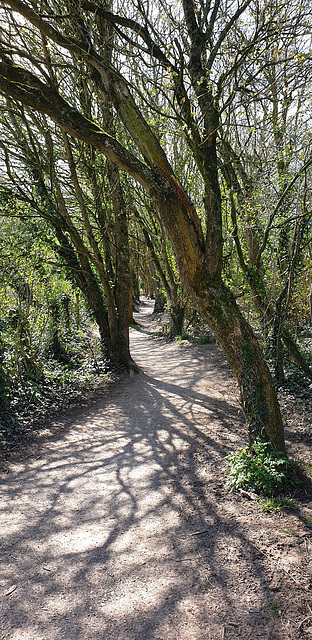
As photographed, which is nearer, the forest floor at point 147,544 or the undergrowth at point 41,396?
the forest floor at point 147,544

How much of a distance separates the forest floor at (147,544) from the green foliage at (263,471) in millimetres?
164

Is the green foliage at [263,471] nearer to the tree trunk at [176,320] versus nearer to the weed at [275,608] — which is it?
the weed at [275,608]

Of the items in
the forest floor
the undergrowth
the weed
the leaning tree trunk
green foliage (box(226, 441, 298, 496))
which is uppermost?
the leaning tree trunk

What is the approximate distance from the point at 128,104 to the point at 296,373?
565cm

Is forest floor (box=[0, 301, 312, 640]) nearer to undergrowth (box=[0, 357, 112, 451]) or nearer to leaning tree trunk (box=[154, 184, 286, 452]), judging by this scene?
undergrowth (box=[0, 357, 112, 451])

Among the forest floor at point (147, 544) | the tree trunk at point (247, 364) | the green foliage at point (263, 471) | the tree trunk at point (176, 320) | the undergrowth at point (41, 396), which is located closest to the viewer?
the forest floor at point (147, 544)

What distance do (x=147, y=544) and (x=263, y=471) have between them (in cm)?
142

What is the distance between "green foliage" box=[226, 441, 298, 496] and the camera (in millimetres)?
4051

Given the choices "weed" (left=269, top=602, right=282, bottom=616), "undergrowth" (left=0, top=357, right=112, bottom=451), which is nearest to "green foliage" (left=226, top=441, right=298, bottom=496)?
"weed" (left=269, top=602, right=282, bottom=616)

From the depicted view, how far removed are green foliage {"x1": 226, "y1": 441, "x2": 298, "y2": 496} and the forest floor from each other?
164 mm

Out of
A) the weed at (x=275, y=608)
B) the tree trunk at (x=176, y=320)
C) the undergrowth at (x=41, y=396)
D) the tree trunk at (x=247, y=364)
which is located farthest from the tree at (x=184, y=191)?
the tree trunk at (x=176, y=320)

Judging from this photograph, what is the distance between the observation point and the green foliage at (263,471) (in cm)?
405

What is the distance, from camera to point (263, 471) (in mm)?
4133

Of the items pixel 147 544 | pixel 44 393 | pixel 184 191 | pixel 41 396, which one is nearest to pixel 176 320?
pixel 44 393
